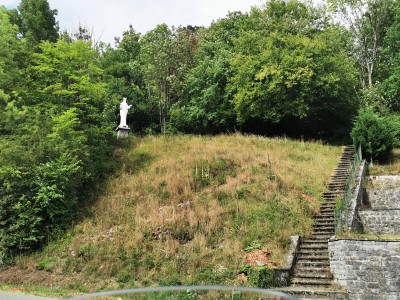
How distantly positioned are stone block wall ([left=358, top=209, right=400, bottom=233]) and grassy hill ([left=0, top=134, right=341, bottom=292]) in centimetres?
211

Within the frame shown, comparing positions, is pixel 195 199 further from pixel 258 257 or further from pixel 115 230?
pixel 258 257

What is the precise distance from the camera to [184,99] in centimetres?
3922

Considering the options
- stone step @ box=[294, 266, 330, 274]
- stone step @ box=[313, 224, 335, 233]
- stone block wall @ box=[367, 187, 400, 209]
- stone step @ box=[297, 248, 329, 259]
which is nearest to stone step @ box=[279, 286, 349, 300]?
stone step @ box=[294, 266, 330, 274]

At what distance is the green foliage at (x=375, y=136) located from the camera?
Result: 23.2 meters

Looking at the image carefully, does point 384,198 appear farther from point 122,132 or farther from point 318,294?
point 122,132

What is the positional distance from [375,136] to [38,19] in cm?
2185

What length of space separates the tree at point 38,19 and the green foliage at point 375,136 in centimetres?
2016

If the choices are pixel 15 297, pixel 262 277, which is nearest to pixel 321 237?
pixel 262 277

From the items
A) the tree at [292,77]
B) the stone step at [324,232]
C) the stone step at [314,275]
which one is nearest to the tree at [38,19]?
the tree at [292,77]

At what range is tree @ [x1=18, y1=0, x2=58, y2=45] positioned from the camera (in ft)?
88.2

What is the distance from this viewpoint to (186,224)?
52.1ft

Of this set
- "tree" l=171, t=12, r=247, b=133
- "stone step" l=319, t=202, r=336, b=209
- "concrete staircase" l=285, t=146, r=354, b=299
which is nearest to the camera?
"concrete staircase" l=285, t=146, r=354, b=299

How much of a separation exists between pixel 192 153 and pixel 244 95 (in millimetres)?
10452

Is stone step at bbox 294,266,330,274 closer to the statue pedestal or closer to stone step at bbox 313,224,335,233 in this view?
stone step at bbox 313,224,335,233
